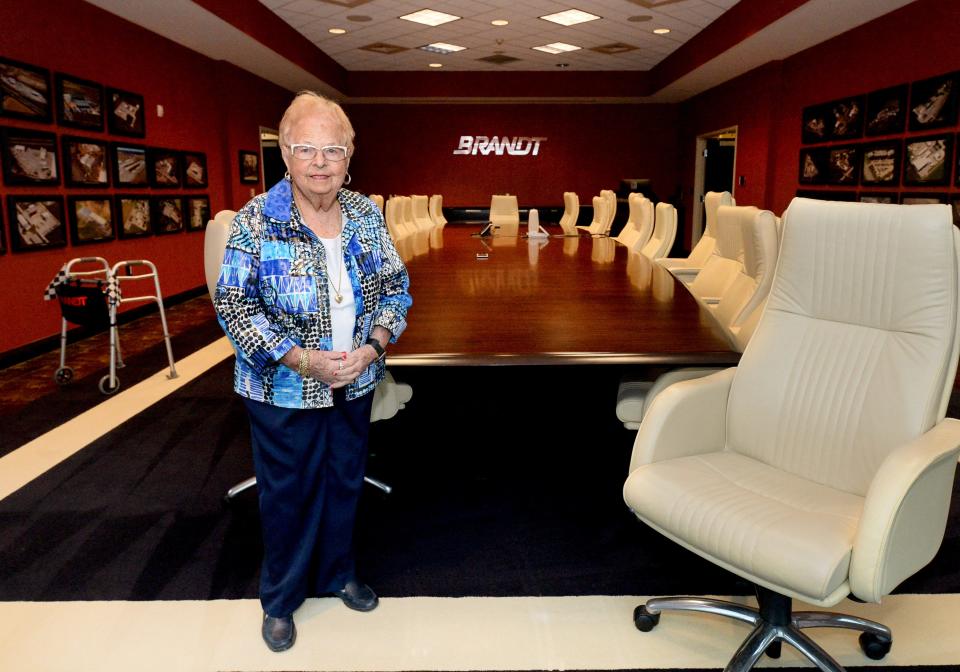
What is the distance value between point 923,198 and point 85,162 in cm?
710

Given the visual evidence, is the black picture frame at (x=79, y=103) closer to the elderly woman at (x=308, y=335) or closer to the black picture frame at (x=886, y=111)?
the elderly woman at (x=308, y=335)

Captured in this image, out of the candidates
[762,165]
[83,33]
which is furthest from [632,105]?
[83,33]

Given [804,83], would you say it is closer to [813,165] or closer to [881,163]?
[813,165]

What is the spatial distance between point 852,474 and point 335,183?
4.80 feet

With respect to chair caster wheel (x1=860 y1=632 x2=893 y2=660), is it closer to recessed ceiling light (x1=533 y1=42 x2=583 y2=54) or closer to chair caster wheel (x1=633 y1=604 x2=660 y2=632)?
chair caster wheel (x1=633 y1=604 x2=660 y2=632)

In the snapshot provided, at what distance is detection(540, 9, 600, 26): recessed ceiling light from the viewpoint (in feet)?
27.2

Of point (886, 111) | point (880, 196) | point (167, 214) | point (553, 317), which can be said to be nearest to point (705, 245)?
point (880, 196)

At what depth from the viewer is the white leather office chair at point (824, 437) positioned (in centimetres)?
146

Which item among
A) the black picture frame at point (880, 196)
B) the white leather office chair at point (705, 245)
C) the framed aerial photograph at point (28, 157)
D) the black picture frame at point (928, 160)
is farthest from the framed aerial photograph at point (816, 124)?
the framed aerial photograph at point (28, 157)

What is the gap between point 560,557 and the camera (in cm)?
236

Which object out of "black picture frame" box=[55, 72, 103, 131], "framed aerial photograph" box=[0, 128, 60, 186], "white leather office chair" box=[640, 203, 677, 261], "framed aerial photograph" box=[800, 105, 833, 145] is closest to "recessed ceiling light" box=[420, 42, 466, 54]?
"framed aerial photograph" box=[800, 105, 833, 145]

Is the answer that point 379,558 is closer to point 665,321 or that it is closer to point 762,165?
point 665,321

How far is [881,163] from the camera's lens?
684 cm

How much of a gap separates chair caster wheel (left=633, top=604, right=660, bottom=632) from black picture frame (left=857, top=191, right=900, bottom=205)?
5853 millimetres
